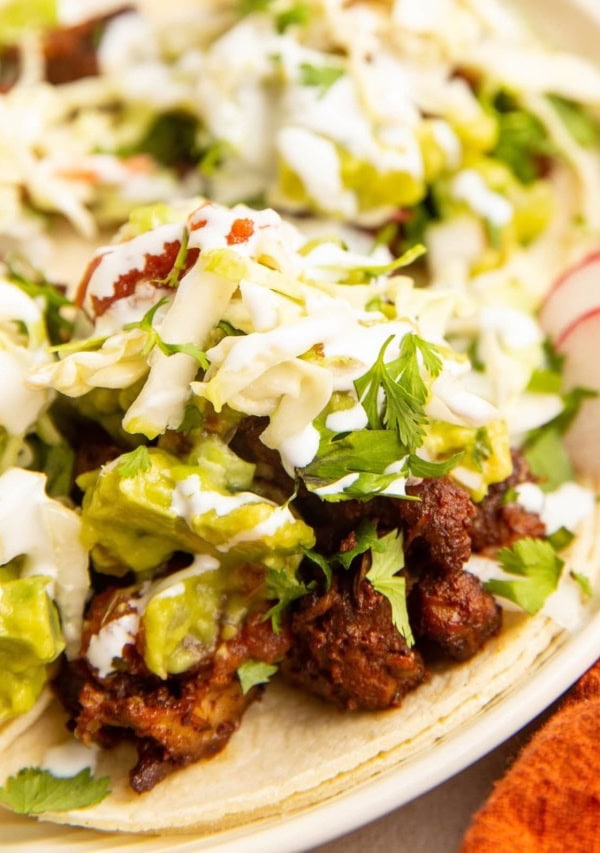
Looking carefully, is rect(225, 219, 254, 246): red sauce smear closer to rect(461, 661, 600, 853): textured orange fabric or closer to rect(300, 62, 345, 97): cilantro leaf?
rect(300, 62, 345, 97): cilantro leaf

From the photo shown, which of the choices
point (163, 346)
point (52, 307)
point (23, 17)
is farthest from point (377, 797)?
point (23, 17)

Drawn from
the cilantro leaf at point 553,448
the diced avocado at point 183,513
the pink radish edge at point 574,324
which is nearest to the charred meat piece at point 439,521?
the diced avocado at point 183,513

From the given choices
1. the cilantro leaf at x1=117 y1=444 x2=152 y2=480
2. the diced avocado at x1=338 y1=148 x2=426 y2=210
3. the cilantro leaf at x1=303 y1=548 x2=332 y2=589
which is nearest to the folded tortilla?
the cilantro leaf at x1=303 y1=548 x2=332 y2=589

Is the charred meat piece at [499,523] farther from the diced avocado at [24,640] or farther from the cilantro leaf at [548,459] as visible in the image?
the diced avocado at [24,640]

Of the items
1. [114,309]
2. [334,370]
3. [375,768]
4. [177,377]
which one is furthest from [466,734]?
[114,309]

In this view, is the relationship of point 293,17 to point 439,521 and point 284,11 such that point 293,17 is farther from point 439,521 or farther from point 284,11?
point 439,521

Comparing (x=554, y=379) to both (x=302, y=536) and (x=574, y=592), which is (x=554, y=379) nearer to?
(x=574, y=592)
